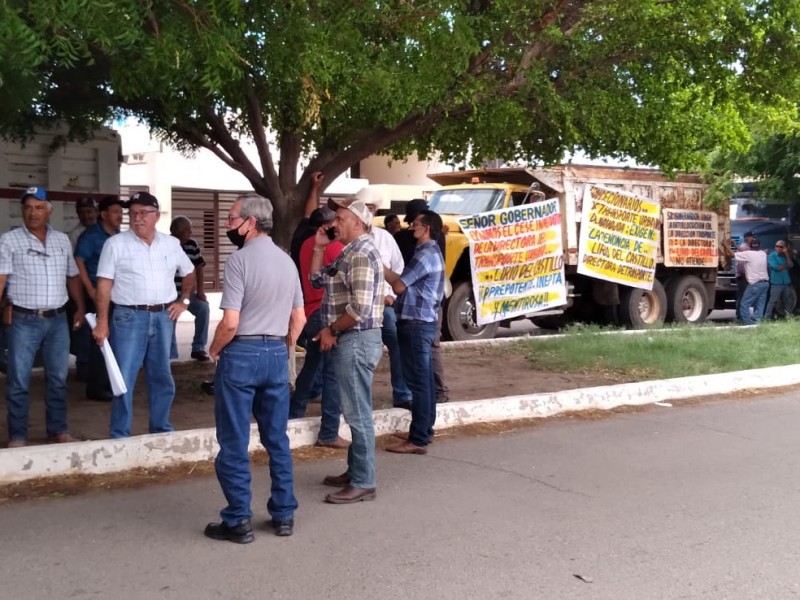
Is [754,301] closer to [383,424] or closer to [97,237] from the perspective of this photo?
[383,424]

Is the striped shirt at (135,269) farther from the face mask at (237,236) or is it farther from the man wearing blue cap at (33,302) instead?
the face mask at (237,236)

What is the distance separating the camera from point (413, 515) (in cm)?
543

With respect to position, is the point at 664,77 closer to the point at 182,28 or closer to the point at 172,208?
the point at 182,28

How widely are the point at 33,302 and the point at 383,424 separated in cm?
273

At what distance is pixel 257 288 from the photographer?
4883 mm

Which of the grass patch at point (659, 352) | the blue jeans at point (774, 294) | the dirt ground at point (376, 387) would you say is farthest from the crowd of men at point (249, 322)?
the blue jeans at point (774, 294)

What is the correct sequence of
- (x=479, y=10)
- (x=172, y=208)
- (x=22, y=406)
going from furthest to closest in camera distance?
(x=172, y=208)
(x=479, y=10)
(x=22, y=406)

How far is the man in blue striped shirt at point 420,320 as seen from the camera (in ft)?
21.8

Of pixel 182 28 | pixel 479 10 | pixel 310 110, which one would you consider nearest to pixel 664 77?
pixel 479 10

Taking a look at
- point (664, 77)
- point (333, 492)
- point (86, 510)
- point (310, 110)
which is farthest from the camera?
point (664, 77)

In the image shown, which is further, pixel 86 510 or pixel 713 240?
pixel 713 240

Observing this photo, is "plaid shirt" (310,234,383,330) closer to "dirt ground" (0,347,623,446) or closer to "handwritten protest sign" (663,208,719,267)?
"dirt ground" (0,347,623,446)

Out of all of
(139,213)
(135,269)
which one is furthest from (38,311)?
(139,213)

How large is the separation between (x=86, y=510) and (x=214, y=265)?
61.7 ft
